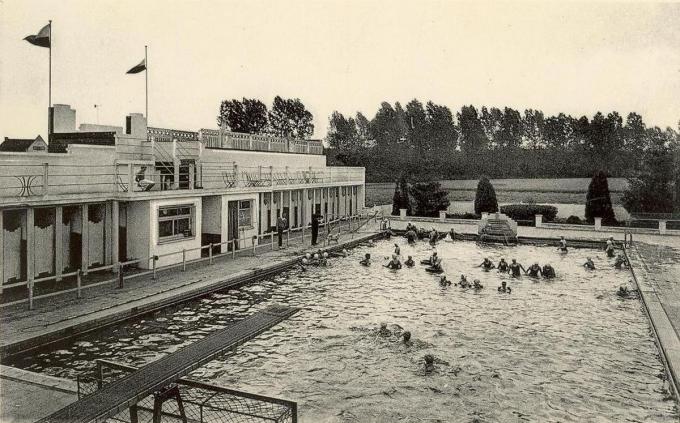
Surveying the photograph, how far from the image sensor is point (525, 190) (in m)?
60.3

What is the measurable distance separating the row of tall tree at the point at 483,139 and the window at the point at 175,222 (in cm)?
5281

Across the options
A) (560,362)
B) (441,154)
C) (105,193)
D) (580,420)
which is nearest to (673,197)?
(560,362)

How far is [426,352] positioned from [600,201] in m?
32.5

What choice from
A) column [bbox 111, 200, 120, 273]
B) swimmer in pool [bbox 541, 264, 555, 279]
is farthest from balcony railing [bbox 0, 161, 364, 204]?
swimmer in pool [bbox 541, 264, 555, 279]

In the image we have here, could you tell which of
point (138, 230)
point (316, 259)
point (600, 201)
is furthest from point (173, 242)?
point (600, 201)

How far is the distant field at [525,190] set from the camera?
56562 millimetres

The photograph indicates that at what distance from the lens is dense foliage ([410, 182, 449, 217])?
46.5m

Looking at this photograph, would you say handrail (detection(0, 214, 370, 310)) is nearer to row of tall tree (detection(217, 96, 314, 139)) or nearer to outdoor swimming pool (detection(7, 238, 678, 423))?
outdoor swimming pool (detection(7, 238, 678, 423))

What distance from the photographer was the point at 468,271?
25172 mm

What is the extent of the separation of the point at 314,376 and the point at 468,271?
14699mm

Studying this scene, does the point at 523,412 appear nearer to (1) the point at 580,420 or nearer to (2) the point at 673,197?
(1) the point at 580,420

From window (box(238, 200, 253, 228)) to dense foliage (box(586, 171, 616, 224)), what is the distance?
27.2 meters

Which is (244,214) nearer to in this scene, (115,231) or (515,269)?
(115,231)

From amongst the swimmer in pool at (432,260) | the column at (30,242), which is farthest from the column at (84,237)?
the swimmer in pool at (432,260)
